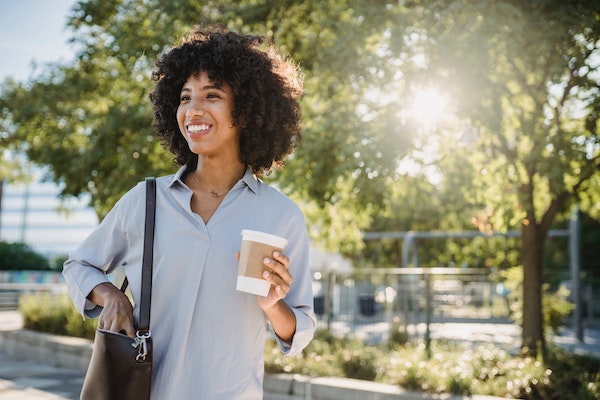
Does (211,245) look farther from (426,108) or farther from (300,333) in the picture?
(426,108)

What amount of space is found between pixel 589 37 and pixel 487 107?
117 centimetres

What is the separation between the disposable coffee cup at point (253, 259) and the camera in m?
1.69

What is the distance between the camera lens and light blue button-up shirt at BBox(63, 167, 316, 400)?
179 centimetres

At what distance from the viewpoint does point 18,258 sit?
38062 millimetres

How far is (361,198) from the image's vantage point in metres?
7.16

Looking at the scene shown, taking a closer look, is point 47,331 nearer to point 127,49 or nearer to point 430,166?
point 127,49

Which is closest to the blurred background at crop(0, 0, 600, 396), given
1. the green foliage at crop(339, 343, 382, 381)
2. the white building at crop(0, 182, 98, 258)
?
the green foliage at crop(339, 343, 382, 381)

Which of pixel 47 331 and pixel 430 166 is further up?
pixel 430 166

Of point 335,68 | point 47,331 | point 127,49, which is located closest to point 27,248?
point 47,331

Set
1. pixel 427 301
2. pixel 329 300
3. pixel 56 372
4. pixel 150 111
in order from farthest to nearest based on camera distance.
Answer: pixel 329 300 < pixel 150 111 < pixel 427 301 < pixel 56 372

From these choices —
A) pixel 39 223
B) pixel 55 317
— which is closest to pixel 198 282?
pixel 55 317

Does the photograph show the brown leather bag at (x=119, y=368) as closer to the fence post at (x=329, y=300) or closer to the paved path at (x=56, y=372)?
the paved path at (x=56, y=372)

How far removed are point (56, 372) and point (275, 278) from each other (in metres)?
8.72

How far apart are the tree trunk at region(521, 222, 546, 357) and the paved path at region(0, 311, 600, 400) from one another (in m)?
0.69
